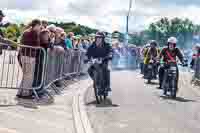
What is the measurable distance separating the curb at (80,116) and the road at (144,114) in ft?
0.42

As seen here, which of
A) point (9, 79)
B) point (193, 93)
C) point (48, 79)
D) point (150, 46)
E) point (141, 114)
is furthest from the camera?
point (150, 46)

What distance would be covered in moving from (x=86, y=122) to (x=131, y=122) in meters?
0.91

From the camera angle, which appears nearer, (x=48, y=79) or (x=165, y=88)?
(x=48, y=79)

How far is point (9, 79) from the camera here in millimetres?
14383

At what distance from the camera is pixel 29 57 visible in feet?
40.1

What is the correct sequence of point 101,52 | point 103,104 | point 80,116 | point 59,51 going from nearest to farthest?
point 80,116
point 103,104
point 101,52
point 59,51

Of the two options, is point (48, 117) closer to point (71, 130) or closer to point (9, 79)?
point (71, 130)

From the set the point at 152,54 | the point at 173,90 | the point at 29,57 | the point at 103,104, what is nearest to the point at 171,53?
the point at 173,90

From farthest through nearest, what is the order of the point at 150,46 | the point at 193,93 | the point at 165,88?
the point at 150,46
the point at 193,93
the point at 165,88

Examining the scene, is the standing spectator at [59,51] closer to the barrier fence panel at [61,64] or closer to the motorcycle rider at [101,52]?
the barrier fence panel at [61,64]

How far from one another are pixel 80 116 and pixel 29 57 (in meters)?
2.46

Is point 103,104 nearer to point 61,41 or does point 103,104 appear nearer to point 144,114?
point 144,114

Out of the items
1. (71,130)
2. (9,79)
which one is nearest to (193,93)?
(9,79)

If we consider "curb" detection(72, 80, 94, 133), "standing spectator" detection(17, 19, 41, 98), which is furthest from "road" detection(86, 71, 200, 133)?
"standing spectator" detection(17, 19, 41, 98)
